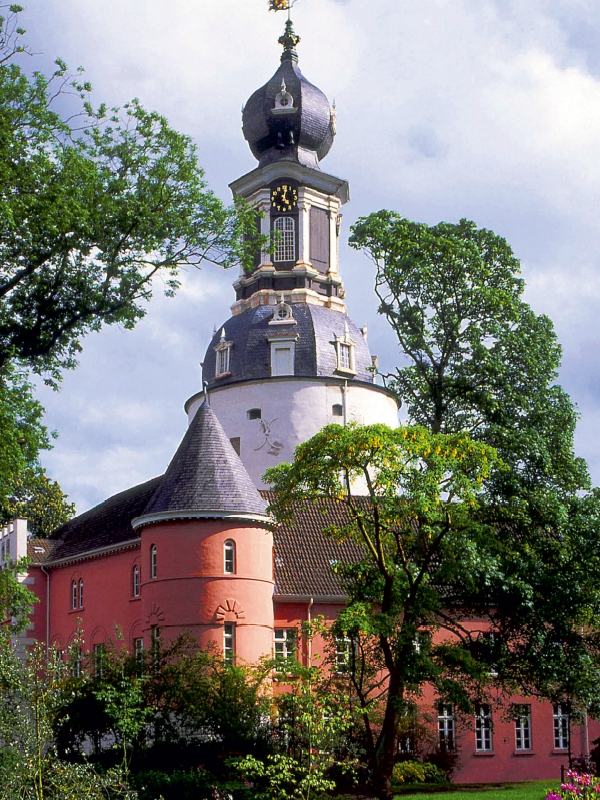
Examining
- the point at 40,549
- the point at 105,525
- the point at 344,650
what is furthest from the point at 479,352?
the point at 40,549

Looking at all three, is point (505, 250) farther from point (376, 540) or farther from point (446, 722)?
point (446, 722)

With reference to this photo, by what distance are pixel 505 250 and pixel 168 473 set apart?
11.5 metres

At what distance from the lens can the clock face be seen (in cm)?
5412

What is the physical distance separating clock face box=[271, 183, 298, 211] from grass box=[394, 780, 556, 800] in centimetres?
2834

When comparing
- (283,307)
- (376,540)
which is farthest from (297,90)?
(376,540)

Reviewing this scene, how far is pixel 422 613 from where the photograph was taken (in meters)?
24.3

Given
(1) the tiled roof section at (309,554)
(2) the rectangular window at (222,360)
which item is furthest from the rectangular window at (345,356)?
(1) the tiled roof section at (309,554)

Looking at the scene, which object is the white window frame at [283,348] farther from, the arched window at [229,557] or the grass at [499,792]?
the grass at [499,792]

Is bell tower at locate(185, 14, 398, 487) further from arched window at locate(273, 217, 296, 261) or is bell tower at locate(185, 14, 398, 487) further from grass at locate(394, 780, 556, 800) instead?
grass at locate(394, 780, 556, 800)

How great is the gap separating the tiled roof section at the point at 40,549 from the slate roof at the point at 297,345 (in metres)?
10.5

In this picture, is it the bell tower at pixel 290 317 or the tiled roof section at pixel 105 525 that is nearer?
the tiled roof section at pixel 105 525

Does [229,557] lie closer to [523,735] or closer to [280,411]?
[523,735]

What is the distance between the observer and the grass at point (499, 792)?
2941 cm

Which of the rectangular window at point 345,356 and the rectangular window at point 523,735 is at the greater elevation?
the rectangular window at point 345,356
